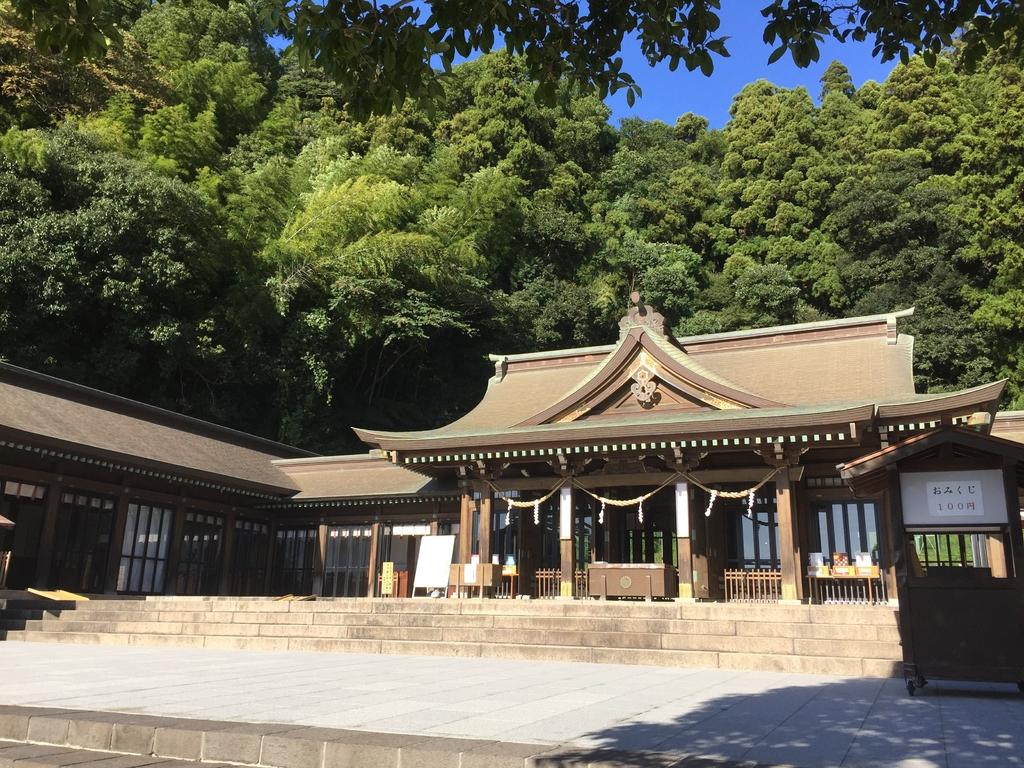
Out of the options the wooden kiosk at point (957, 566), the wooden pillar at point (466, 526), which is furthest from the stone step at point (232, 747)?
the wooden pillar at point (466, 526)

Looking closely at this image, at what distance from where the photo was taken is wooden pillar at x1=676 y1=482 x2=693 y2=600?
13.9 metres

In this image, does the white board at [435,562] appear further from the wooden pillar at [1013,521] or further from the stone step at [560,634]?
the wooden pillar at [1013,521]

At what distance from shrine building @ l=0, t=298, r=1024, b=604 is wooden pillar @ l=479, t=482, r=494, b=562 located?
43 millimetres

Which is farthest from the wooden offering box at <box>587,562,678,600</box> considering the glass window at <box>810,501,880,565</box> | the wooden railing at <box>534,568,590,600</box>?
the glass window at <box>810,501,880,565</box>

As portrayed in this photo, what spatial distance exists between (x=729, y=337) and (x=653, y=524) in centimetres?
557

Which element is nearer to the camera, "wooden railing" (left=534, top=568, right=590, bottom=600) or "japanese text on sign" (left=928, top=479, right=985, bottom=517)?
"japanese text on sign" (left=928, top=479, right=985, bottom=517)

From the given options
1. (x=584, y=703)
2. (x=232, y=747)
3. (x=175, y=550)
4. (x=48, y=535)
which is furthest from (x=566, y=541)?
(x=232, y=747)

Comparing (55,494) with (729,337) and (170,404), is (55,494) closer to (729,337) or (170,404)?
(170,404)

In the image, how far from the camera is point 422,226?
31734 millimetres

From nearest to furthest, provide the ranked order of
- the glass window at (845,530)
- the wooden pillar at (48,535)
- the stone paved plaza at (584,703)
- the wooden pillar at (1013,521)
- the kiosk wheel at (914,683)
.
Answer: the stone paved plaza at (584,703) → the kiosk wheel at (914,683) → the wooden pillar at (1013,521) → the glass window at (845,530) → the wooden pillar at (48,535)

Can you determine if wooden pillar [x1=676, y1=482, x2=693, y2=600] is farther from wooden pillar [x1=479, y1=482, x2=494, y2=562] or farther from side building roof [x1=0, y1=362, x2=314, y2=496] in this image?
side building roof [x1=0, y1=362, x2=314, y2=496]

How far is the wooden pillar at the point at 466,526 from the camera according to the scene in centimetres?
1641

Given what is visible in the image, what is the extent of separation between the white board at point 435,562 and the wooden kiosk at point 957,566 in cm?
1064

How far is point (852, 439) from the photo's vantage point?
13.3 meters
